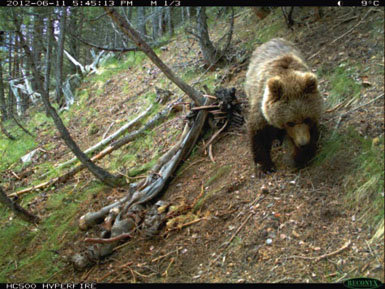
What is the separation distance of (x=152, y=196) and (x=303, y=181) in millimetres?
2150

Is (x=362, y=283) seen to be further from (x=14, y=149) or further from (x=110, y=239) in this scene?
(x=14, y=149)

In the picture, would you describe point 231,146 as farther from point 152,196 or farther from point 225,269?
point 225,269

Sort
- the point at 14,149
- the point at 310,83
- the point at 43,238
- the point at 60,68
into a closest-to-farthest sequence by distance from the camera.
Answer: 1. the point at 310,83
2. the point at 43,238
3. the point at 14,149
4. the point at 60,68

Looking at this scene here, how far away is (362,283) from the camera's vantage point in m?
2.42

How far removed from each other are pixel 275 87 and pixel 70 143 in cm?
346

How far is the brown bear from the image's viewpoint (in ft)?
10.9

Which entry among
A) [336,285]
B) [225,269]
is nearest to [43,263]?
[225,269]

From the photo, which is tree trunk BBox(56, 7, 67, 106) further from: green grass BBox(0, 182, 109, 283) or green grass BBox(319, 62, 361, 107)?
green grass BBox(319, 62, 361, 107)

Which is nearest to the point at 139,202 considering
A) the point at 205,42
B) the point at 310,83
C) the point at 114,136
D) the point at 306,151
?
the point at 306,151

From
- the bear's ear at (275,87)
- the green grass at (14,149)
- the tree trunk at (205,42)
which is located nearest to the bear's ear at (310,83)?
the bear's ear at (275,87)

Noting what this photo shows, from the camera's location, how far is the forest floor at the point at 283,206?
2812mm

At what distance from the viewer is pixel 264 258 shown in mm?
2938

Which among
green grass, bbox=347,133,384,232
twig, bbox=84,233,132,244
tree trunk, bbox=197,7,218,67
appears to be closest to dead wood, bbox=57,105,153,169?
tree trunk, bbox=197,7,218,67

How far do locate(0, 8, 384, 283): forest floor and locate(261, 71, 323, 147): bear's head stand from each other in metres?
0.56
